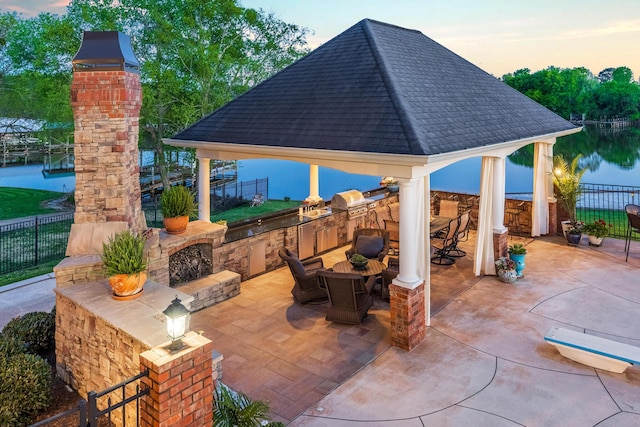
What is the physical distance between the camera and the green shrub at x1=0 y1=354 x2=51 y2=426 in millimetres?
4594

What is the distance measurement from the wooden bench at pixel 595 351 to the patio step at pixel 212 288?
549 centimetres

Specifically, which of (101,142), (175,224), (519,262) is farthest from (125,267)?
(519,262)

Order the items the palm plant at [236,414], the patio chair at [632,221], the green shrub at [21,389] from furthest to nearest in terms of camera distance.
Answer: the patio chair at [632,221] → the green shrub at [21,389] → the palm plant at [236,414]

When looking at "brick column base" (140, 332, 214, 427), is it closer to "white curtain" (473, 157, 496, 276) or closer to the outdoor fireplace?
the outdoor fireplace

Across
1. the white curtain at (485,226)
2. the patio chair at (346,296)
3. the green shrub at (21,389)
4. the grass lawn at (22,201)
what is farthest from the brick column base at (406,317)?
the grass lawn at (22,201)

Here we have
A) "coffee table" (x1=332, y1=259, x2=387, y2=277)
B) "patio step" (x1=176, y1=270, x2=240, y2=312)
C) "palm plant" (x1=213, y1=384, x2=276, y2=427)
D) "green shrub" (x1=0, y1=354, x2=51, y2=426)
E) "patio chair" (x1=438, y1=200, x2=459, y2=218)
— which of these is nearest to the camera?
"palm plant" (x1=213, y1=384, x2=276, y2=427)

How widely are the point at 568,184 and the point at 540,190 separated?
29.5 inches

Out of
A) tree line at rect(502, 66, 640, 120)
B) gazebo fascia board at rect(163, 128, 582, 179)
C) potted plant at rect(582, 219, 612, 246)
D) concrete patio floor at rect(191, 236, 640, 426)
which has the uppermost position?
tree line at rect(502, 66, 640, 120)

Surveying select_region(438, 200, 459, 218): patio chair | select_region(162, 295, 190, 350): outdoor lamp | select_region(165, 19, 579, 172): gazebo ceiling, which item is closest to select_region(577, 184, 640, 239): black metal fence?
select_region(438, 200, 459, 218): patio chair

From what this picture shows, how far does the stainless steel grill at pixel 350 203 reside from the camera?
12297 mm

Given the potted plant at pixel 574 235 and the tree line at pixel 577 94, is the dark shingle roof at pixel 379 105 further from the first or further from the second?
the tree line at pixel 577 94

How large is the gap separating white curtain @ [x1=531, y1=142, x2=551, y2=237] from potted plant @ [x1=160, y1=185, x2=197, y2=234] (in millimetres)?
9728

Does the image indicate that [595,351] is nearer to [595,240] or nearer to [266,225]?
[266,225]

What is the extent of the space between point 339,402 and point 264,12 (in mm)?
16975
